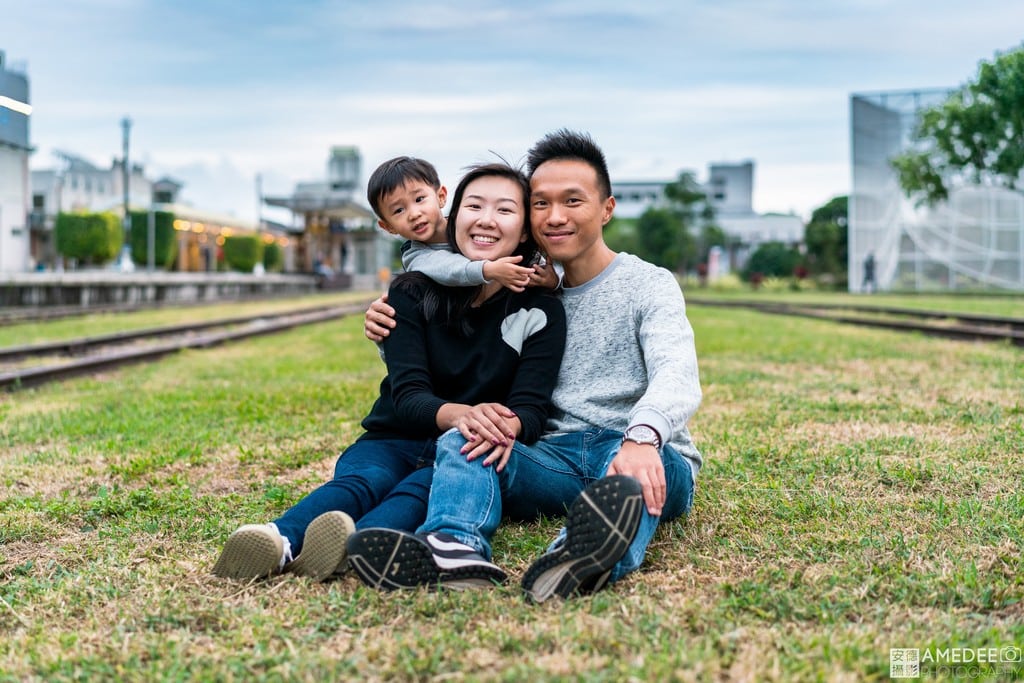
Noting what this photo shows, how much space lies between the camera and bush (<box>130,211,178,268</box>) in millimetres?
42250

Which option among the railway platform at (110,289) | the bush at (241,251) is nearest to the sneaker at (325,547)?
the railway platform at (110,289)

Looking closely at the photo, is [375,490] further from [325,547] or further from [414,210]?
[414,210]

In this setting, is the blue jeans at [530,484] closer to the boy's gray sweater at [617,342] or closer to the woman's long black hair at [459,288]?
the boy's gray sweater at [617,342]

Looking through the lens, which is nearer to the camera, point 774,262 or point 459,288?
point 459,288

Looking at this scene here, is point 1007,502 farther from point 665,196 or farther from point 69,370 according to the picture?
point 665,196

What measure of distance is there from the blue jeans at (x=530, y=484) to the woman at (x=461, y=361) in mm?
71

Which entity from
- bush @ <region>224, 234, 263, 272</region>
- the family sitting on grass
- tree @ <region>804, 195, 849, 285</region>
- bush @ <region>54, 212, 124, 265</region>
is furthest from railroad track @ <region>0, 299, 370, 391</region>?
tree @ <region>804, 195, 849, 285</region>

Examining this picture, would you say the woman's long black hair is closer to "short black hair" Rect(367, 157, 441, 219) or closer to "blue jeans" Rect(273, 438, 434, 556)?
"short black hair" Rect(367, 157, 441, 219)

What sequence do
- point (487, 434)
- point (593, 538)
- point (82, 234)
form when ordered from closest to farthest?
1. point (593, 538)
2. point (487, 434)
3. point (82, 234)

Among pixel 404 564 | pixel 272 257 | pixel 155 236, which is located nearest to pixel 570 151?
pixel 404 564

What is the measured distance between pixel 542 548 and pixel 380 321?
33.9 inches

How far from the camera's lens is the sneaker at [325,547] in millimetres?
2264

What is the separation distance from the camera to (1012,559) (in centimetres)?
229

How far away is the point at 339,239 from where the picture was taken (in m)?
49.5
